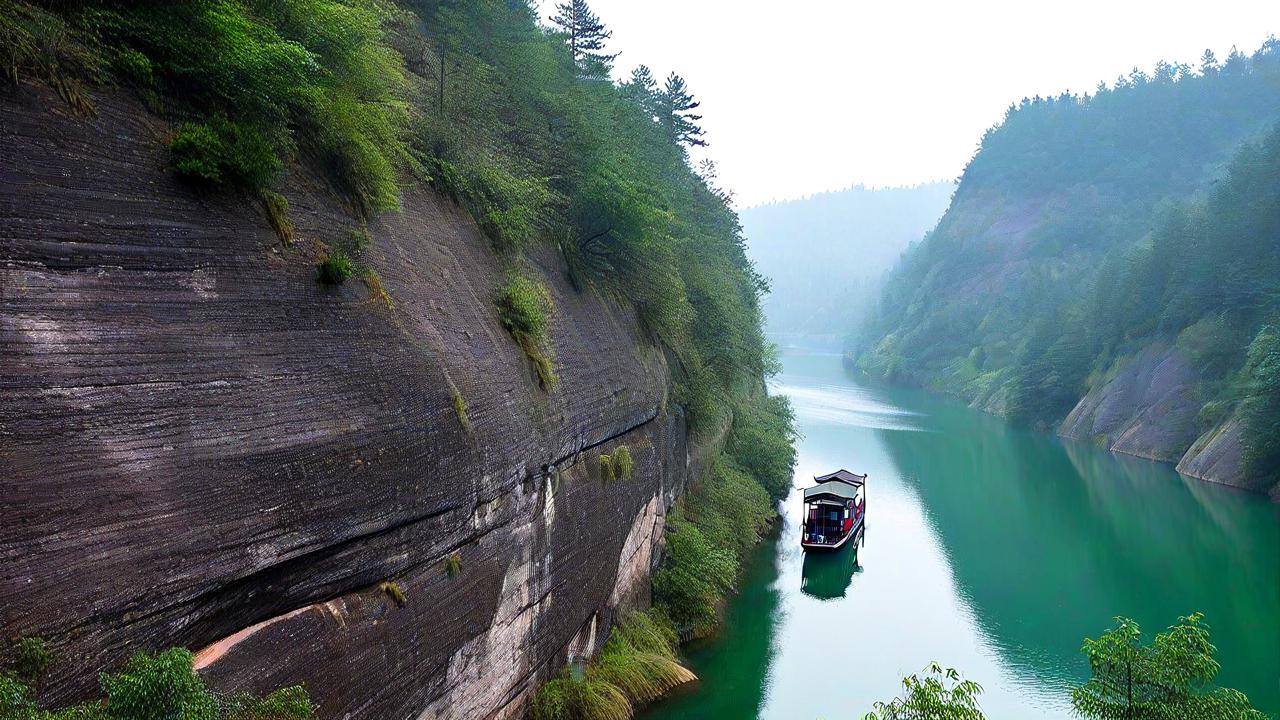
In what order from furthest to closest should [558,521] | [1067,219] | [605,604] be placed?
[1067,219], [605,604], [558,521]

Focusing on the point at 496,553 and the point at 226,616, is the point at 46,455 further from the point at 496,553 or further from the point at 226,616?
the point at 496,553

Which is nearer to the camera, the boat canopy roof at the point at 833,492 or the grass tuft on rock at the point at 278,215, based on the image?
the grass tuft on rock at the point at 278,215

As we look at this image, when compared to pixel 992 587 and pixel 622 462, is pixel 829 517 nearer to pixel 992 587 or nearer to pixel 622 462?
pixel 992 587

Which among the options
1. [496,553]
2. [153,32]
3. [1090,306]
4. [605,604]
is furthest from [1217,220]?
[153,32]

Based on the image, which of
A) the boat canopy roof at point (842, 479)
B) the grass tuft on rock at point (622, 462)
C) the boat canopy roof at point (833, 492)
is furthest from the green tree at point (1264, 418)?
the grass tuft on rock at point (622, 462)

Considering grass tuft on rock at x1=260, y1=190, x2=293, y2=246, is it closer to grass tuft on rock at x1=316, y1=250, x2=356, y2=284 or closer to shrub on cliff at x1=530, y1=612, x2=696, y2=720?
grass tuft on rock at x1=316, y1=250, x2=356, y2=284

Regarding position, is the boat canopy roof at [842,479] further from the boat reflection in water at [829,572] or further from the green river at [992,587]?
the boat reflection in water at [829,572]

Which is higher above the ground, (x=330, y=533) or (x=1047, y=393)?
(x=330, y=533)

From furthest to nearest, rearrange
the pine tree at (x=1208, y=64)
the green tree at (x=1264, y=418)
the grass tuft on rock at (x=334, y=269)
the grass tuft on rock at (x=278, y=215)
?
the pine tree at (x=1208, y=64), the green tree at (x=1264, y=418), the grass tuft on rock at (x=334, y=269), the grass tuft on rock at (x=278, y=215)
